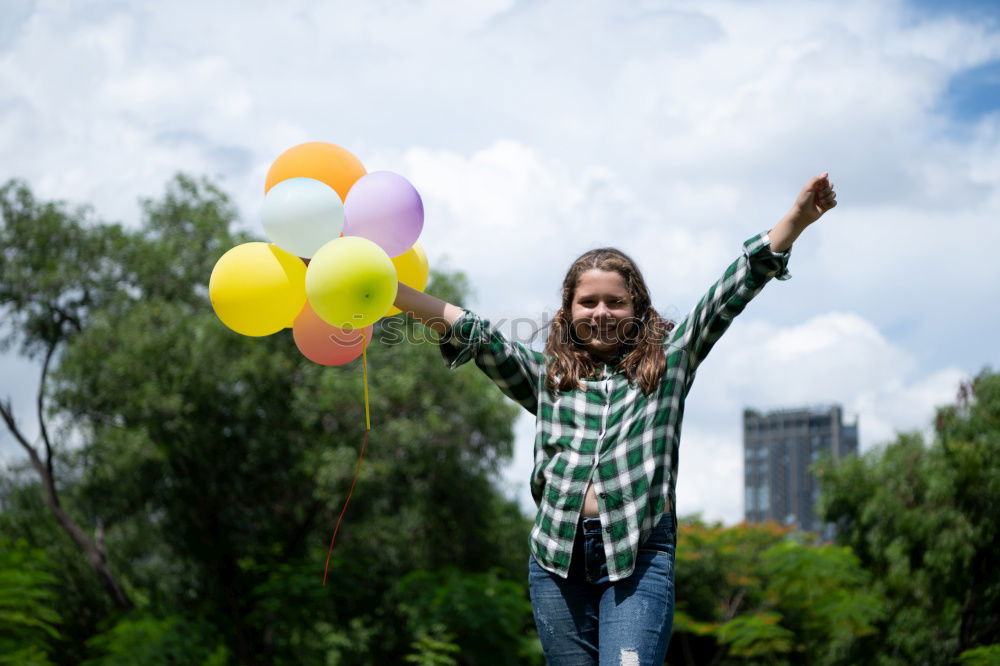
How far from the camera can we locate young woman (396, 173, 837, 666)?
2064 millimetres

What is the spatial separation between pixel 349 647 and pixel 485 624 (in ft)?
8.54

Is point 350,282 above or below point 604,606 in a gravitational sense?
above

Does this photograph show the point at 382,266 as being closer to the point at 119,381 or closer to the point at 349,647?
the point at 119,381

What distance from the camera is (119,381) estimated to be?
1233 centimetres

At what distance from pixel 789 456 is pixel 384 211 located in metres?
85.0

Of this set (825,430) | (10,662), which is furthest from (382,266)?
(825,430)

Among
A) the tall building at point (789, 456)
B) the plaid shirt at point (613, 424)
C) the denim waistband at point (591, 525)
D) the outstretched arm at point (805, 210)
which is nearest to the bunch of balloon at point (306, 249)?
the plaid shirt at point (613, 424)

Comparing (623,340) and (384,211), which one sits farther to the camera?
(384,211)

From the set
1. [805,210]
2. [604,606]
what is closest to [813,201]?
[805,210]

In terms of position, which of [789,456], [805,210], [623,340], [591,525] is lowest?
[591,525]

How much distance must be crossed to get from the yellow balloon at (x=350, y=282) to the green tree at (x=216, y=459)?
9938 mm

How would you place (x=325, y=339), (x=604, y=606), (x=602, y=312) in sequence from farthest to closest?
(x=325, y=339) → (x=602, y=312) → (x=604, y=606)

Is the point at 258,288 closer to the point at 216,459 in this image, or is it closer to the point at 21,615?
the point at 21,615

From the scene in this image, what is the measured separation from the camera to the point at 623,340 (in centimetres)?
229
